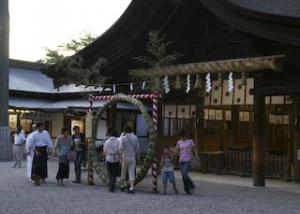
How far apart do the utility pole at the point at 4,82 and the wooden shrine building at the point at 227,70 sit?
6484 mm

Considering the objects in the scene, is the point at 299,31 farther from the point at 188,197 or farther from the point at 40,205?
the point at 40,205

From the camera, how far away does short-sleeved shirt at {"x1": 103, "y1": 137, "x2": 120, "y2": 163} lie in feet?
45.3

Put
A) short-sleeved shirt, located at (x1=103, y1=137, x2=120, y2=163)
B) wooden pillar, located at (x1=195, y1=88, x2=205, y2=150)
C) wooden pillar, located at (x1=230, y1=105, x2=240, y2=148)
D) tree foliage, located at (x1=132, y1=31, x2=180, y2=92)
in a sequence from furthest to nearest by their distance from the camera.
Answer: wooden pillar, located at (x1=230, y1=105, x2=240, y2=148) → wooden pillar, located at (x1=195, y1=88, x2=205, y2=150) → tree foliage, located at (x1=132, y1=31, x2=180, y2=92) → short-sleeved shirt, located at (x1=103, y1=137, x2=120, y2=163)

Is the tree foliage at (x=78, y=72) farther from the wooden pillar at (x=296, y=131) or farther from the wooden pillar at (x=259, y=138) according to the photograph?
the wooden pillar at (x=296, y=131)

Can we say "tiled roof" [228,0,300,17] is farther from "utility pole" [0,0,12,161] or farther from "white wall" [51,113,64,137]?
"white wall" [51,113,64,137]

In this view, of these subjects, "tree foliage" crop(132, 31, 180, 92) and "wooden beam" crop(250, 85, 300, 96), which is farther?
"tree foliage" crop(132, 31, 180, 92)

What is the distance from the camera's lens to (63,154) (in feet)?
51.0

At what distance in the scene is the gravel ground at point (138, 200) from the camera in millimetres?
10797

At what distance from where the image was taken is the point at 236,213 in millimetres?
10523

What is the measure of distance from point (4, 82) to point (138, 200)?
1476cm

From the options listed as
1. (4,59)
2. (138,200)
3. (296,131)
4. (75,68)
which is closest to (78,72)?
(75,68)

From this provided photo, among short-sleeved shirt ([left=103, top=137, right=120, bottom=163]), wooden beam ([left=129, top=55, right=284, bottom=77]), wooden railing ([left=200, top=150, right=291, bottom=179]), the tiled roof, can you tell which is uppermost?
the tiled roof

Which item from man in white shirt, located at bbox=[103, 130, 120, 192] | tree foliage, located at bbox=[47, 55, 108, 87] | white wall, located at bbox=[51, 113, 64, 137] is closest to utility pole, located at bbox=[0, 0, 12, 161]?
tree foliage, located at bbox=[47, 55, 108, 87]

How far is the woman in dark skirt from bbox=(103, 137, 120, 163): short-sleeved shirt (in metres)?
2.16
